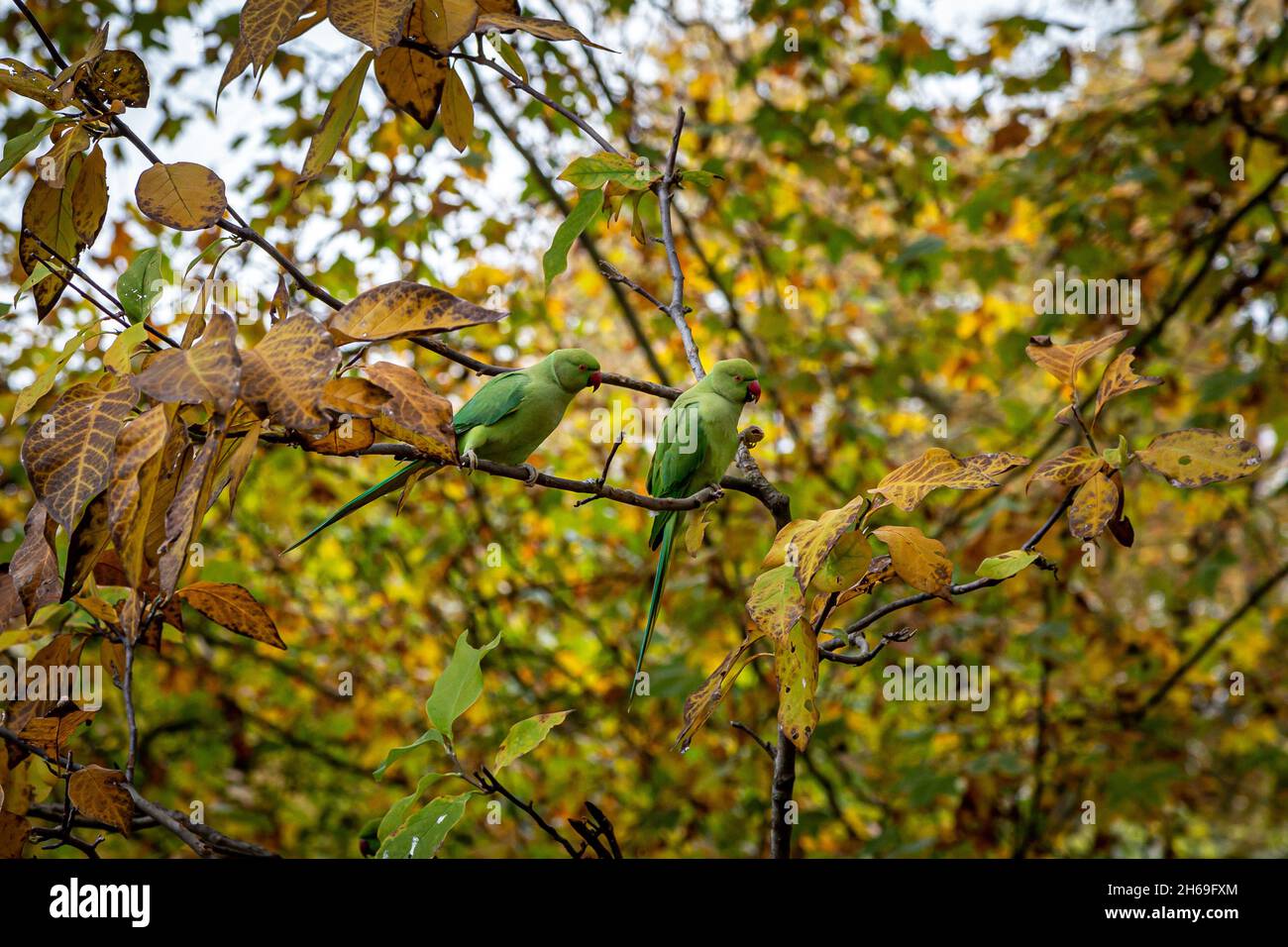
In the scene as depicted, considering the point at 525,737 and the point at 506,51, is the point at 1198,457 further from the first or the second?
the point at 506,51

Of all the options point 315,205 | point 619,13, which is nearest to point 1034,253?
point 619,13

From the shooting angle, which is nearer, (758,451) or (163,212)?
(163,212)

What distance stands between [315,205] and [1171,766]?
395 cm

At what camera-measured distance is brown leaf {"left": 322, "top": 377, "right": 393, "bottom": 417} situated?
952 mm

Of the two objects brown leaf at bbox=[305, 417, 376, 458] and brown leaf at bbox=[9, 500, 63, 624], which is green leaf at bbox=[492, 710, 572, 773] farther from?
brown leaf at bbox=[9, 500, 63, 624]

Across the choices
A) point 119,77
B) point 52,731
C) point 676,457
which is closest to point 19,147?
point 119,77

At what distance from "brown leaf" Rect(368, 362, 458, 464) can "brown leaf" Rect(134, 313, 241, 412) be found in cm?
14

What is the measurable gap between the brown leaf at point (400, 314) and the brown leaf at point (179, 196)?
0.82 ft

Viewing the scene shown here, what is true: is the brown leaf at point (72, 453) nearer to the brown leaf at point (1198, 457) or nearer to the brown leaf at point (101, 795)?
the brown leaf at point (101, 795)

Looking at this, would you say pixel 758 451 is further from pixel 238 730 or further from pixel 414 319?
pixel 414 319

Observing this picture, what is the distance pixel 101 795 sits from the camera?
1145 mm

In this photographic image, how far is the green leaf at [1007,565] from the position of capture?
1132mm

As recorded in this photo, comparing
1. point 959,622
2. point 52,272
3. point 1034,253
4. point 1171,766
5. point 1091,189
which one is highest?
point 1034,253

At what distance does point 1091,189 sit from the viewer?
410cm
